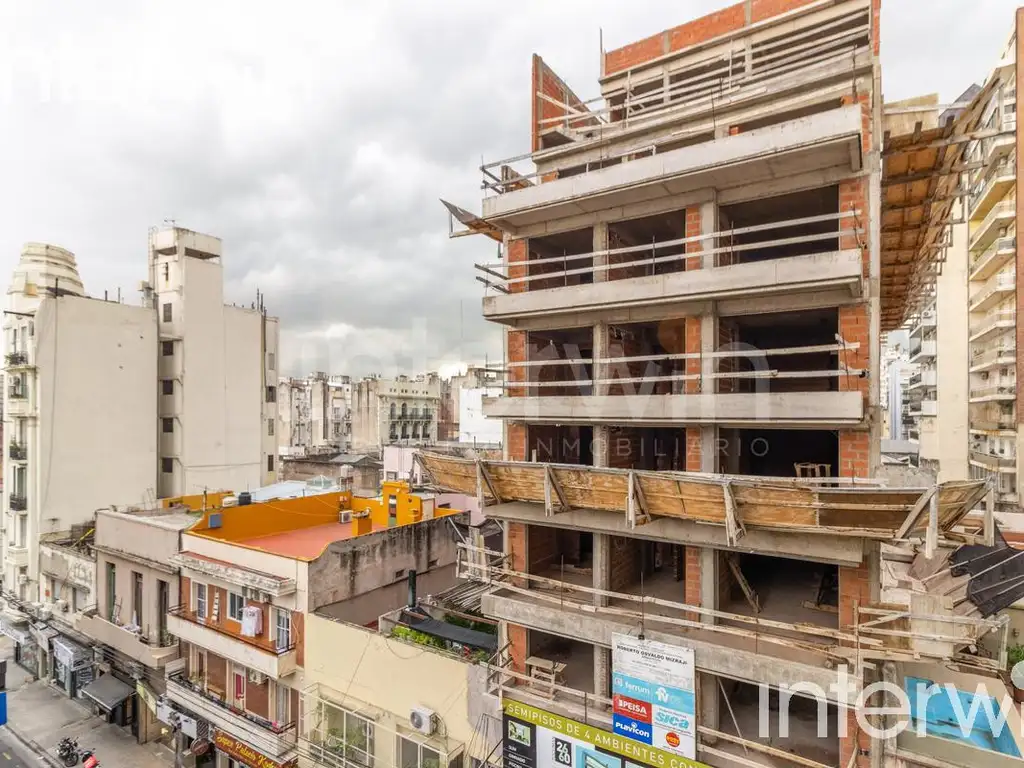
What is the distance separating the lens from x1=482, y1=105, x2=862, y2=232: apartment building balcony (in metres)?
11.7

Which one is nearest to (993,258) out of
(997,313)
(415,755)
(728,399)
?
(997,313)

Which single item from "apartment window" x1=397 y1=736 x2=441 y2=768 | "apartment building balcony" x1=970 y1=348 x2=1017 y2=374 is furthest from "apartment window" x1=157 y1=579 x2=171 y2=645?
"apartment building balcony" x1=970 y1=348 x2=1017 y2=374

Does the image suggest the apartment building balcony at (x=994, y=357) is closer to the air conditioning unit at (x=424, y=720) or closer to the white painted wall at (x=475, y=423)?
the air conditioning unit at (x=424, y=720)

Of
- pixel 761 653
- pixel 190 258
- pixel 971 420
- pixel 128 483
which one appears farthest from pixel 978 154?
pixel 128 483

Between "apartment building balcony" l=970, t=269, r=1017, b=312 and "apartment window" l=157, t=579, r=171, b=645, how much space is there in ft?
158

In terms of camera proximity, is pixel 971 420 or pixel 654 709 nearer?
pixel 654 709

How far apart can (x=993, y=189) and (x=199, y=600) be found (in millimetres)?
49519

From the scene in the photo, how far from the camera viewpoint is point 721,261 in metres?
15.2

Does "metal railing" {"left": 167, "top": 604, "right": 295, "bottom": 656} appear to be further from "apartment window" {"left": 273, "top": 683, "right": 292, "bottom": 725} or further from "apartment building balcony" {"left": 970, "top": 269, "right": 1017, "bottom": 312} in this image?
"apartment building balcony" {"left": 970, "top": 269, "right": 1017, "bottom": 312}

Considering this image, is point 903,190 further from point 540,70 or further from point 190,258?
point 190,258

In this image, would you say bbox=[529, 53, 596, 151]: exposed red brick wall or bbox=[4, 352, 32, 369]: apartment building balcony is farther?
bbox=[4, 352, 32, 369]: apartment building balcony

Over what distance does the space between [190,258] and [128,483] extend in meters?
16.6

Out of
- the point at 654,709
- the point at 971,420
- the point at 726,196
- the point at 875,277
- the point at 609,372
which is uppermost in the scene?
the point at 726,196

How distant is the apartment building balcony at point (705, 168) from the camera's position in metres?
11.7
